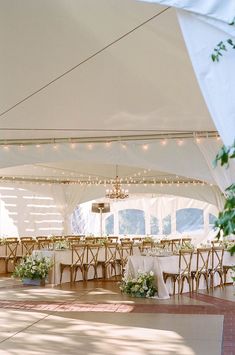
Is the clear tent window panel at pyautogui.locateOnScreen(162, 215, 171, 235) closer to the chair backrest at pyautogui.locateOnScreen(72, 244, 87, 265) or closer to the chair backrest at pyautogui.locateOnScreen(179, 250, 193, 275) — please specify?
the chair backrest at pyautogui.locateOnScreen(72, 244, 87, 265)

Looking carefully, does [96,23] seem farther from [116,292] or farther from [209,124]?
[116,292]

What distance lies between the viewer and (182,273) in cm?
906

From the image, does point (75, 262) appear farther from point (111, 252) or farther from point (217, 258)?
point (217, 258)

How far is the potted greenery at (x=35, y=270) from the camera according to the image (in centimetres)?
1036

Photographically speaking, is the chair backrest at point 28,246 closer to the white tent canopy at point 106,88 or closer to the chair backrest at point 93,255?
the chair backrest at point 93,255

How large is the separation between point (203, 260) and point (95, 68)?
5.62m

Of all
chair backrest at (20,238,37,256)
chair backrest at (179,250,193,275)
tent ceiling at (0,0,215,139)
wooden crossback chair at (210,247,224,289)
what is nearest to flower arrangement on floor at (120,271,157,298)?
chair backrest at (179,250,193,275)

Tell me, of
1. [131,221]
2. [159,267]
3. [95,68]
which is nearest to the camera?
[95,68]

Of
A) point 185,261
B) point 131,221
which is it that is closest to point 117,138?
point 185,261

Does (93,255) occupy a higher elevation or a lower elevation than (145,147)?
lower

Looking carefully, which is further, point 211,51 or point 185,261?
point 185,261

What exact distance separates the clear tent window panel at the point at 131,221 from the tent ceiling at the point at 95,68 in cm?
1328

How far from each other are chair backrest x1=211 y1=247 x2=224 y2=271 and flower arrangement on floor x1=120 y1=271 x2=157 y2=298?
68.3 inches

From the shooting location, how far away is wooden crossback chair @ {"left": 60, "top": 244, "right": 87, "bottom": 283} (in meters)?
10.8
